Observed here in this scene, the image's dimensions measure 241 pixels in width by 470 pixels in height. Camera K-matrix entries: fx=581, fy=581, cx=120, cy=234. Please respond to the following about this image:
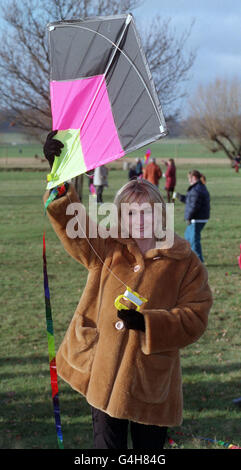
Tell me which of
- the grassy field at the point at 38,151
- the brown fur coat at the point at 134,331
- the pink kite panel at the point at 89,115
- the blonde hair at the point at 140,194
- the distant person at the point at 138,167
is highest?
the grassy field at the point at 38,151

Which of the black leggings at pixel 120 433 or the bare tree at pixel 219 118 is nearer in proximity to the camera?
the black leggings at pixel 120 433

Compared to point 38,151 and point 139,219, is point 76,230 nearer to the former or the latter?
point 139,219

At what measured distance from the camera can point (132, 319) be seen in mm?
2758

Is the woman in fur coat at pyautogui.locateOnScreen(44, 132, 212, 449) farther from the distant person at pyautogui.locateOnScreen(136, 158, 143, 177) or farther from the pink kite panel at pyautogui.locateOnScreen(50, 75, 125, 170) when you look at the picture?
the distant person at pyautogui.locateOnScreen(136, 158, 143, 177)

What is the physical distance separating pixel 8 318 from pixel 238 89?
6444 centimetres

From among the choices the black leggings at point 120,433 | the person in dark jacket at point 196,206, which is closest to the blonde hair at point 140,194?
the black leggings at point 120,433

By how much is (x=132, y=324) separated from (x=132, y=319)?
1.3 inches

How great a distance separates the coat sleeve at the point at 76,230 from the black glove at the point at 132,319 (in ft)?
1.13

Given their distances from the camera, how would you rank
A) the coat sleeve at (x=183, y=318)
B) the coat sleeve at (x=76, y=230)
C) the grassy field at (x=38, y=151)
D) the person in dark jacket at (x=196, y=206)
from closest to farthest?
the coat sleeve at (x=183, y=318), the coat sleeve at (x=76, y=230), the person in dark jacket at (x=196, y=206), the grassy field at (x=38, y=151)

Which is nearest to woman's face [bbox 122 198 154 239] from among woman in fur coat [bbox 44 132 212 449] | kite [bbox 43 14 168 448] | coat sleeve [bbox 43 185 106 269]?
woman in fur coat [bbox 44 132 212 449]

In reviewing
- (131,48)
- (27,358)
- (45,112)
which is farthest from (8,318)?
(45,112)

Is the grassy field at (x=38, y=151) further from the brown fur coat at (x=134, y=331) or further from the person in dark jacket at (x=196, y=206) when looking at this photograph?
the brown fur coat at (x=134, y=331)

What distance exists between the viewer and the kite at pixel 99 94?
2.75m

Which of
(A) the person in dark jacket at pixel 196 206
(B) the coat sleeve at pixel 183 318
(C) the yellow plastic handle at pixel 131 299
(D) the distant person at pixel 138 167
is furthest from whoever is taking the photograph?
(D) the distant person at pixel 138 167
